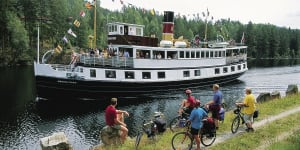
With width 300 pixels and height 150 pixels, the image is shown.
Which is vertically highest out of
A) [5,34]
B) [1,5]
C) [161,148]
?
[1,5]

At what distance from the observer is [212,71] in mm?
45219

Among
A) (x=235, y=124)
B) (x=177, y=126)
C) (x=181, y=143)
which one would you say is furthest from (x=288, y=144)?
(x=177, y=126)

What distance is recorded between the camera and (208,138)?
1420cm

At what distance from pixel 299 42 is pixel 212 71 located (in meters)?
125

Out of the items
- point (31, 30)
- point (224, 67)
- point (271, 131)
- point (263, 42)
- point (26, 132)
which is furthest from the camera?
point (263, 42)

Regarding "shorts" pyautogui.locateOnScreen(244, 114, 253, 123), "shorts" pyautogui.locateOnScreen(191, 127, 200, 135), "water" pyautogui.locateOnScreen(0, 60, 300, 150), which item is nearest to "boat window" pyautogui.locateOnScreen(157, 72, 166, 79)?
"water" pyautogui.locateOnScreen(0, 60, 300, 150)

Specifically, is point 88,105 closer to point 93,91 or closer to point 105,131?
point 93,91

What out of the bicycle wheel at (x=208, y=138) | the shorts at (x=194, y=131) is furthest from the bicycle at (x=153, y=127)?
the shorts at (x=194, y=131)

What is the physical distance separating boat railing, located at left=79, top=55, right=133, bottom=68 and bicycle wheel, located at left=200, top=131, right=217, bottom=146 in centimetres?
2151

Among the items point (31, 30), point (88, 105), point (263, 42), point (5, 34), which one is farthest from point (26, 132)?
point (263, 42)

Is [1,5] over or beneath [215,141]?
over

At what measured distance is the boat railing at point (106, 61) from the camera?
1330 inches

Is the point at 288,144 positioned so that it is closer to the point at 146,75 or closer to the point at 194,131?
the point at 194,131

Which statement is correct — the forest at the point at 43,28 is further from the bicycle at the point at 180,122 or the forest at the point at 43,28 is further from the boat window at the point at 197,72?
the bicycle at the point at 180,122
